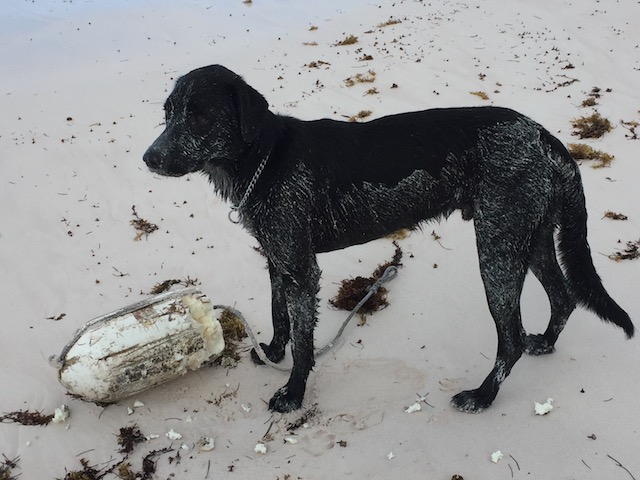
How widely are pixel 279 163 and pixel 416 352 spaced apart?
1.86m

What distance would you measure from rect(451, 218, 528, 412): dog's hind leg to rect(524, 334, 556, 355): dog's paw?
0.36 meters

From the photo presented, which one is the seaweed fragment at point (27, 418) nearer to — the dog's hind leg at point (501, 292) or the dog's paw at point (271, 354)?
the dog's paw at point (271, 354)

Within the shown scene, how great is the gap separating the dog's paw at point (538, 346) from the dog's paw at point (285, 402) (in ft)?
5.64

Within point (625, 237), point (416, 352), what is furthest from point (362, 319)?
point (625, 237)

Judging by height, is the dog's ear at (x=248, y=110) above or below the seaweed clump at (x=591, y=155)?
above

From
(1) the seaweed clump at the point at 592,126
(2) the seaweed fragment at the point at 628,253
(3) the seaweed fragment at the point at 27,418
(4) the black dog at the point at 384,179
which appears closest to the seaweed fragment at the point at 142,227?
(3) the seaweed fragment at the point at 27,418

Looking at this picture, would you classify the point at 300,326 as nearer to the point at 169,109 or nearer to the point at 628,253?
the point at 169,109

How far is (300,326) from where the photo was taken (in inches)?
150

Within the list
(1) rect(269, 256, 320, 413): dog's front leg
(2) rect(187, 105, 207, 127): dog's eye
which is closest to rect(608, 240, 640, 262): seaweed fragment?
(1) rect(269, 256, 320, 413): dog's front leg

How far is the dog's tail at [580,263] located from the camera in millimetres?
3646

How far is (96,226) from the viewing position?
589cm

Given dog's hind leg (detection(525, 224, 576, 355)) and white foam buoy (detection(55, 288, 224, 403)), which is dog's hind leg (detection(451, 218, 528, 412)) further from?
white foam buoy (detection(55, 288, 224, 403))

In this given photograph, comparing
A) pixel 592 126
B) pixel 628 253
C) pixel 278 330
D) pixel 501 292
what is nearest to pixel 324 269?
pixel 278 330

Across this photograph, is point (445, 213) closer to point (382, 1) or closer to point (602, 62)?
point (602, 62)
